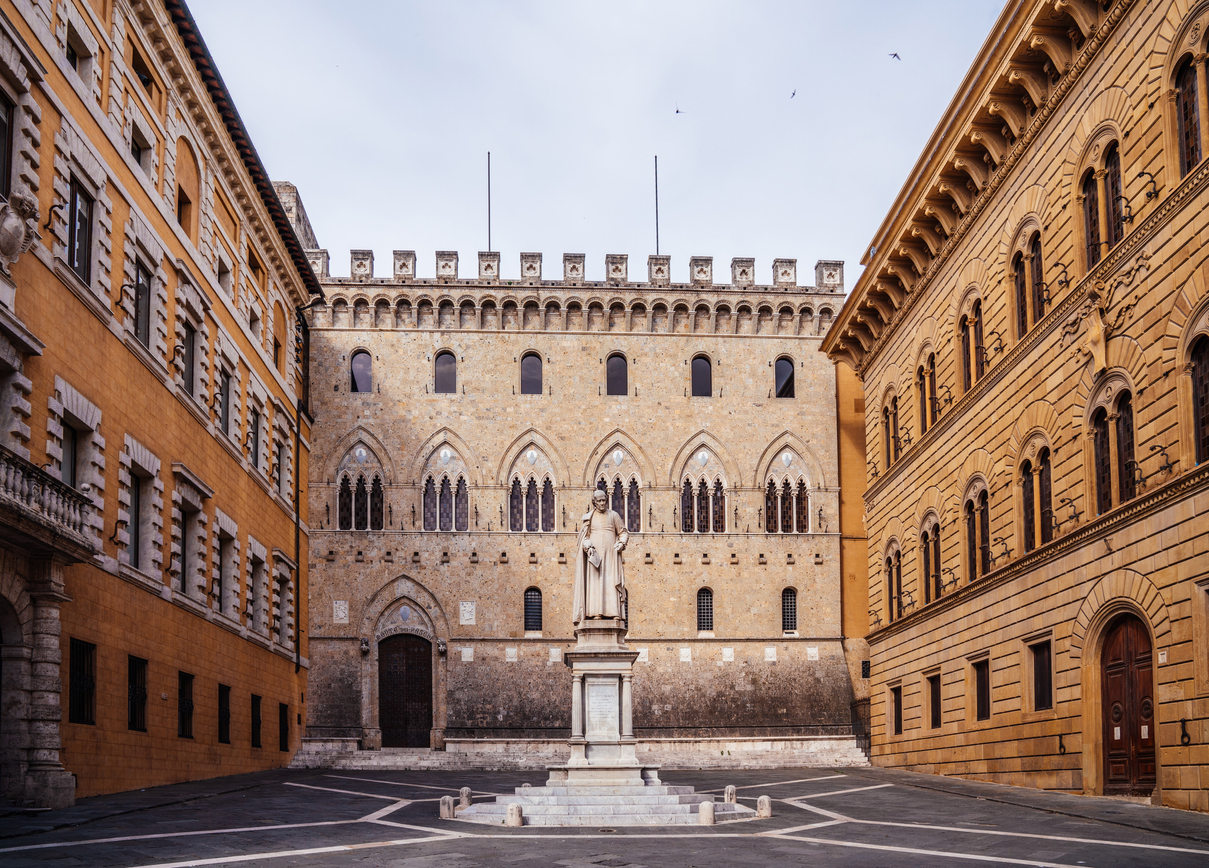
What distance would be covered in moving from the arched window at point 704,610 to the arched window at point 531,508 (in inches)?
218

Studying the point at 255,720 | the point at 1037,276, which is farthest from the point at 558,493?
the point at 1037,276

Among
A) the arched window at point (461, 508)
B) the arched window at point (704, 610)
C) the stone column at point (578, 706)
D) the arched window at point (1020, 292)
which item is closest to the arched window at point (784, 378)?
the arched window at point (704, 610)

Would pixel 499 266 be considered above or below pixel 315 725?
above

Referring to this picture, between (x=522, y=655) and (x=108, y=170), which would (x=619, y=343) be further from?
(x=108, y=170)

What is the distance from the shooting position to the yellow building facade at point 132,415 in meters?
18.0

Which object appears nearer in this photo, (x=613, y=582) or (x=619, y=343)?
(x=613, y=582)

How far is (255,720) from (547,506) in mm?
12354

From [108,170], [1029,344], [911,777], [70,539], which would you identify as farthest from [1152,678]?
[108,170]

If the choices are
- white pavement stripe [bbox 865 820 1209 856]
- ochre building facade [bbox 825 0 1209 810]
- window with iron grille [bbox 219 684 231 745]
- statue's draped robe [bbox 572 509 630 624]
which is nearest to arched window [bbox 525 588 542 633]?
ochre building facade [bbox 825 0 1209 810]

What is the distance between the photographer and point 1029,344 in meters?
23.5

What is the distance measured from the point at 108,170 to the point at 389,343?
20.2 meters

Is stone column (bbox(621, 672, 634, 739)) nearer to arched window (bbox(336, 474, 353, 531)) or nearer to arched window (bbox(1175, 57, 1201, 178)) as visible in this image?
arched window (bbox(1175, 57, 1201, 178))

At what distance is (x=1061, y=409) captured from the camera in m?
22.0

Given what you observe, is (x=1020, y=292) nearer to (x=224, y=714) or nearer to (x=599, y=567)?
(x=599, y=567)
